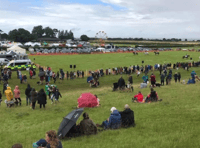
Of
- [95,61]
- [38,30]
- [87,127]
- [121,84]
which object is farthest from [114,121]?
[38,30]

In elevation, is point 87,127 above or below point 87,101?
above

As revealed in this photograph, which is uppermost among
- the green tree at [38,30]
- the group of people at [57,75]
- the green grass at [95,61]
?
the green tree at [38,30]

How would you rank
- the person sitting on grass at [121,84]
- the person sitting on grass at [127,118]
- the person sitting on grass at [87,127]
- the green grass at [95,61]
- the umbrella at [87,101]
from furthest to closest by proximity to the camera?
the green grass at [95,61], the person sitting on grass at [121,84], the umbrella at [87,101], the person sitting on grass at [127,118], the person sitting on grass at [87,127]

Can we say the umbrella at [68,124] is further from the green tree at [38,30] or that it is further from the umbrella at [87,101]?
the green tree at [38,30]

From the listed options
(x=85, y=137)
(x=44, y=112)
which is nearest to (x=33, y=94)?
(x=44, y=112)

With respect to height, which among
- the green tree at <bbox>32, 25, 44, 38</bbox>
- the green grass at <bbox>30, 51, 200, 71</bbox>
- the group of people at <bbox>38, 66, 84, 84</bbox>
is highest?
the green tree at <bbox>32, 25, 44, 38</bbox>

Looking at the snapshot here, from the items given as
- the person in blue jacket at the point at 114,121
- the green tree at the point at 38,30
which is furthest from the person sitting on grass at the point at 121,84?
the green tree at the point at 38,30

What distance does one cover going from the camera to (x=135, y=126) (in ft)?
→ 28.2

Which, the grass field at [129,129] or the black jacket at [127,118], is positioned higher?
the black jacket at [127,118]

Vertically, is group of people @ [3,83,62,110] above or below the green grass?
below

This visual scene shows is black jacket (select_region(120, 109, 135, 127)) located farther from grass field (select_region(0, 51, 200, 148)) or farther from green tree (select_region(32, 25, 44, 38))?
green tree (select_region(32, 25, 44, 38))

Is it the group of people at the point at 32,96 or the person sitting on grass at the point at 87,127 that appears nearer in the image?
the person sitting on grass at the point at 87,127

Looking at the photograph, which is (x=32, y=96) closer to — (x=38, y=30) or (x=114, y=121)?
(x=114, y=121)

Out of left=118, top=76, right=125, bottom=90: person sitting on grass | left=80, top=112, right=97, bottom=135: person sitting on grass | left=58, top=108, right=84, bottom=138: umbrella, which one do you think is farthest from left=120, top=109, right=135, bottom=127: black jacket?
left=118, top=76, right=125, bottom=90: person sitting on grass
